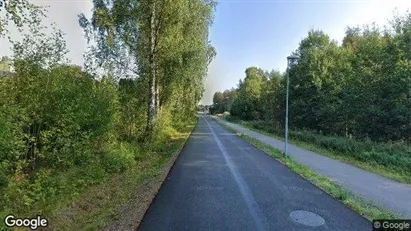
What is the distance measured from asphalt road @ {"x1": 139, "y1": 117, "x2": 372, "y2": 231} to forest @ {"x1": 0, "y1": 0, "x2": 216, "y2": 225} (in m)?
2.44

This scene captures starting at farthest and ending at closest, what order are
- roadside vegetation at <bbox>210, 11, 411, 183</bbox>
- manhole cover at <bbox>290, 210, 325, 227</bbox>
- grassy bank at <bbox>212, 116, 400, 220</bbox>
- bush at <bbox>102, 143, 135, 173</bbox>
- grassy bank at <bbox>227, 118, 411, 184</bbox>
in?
roadside vegetation at <bbox>210, 11, 411, 183</bbox> → grassy bank at <bbox>227, 118, 411, 184</bbox> → bush at <bbox>102, 143, 135, 173</bbox> → grassy bank at <bbox>212, 116, 400, 220</bbox> → manhole cover at <bbox>290, 210, 325, 227</bbox>

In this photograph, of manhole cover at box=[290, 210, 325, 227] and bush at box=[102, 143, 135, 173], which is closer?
manhole cover at box=[290, 210, 325, 227]

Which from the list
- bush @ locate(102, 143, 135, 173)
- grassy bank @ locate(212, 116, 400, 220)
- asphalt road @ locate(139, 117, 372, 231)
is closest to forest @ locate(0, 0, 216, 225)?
bush @ locate(102, 143, 135, 173)

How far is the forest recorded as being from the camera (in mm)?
6805

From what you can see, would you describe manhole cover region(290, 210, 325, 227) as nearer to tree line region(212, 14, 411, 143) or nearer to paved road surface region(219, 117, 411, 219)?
paved road surface region(219, 117, 411, 219)

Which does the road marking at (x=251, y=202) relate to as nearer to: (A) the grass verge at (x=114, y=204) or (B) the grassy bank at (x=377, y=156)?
(A) the grass verge at (x=114, y=204)

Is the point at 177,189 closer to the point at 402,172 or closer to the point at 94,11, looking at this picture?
the point at 402,172

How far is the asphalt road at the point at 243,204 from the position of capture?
6570mm

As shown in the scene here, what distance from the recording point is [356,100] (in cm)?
2552

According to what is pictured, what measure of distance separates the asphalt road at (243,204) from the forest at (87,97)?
2.44m

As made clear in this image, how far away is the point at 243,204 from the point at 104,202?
3601mm

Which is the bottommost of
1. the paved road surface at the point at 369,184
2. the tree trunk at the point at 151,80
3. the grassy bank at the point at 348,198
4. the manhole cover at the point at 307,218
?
the paved road surface at the point at 369,184

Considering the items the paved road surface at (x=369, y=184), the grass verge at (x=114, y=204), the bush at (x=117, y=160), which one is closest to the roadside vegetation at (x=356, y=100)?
the paved road surface at (x=369, y=184)

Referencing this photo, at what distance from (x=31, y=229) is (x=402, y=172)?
14.4 meters
